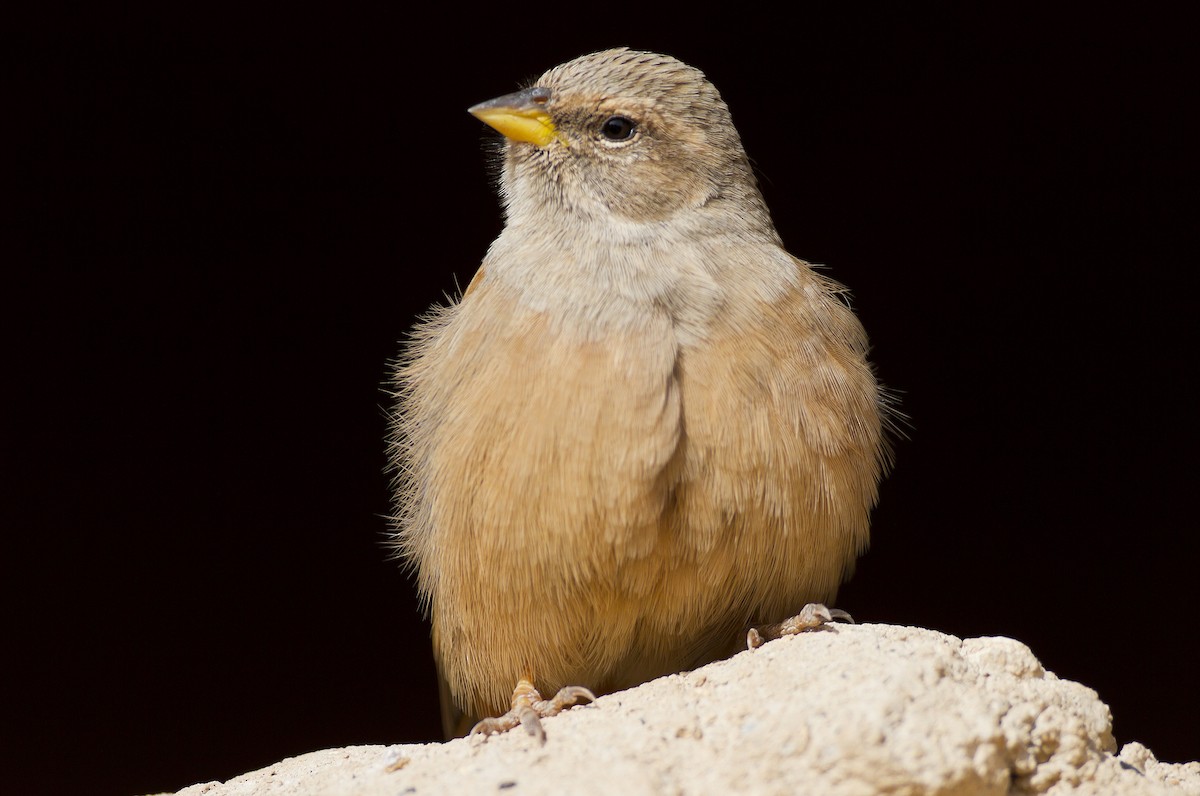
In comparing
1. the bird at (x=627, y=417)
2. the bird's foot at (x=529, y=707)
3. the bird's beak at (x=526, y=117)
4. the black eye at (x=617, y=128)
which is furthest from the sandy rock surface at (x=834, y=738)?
the bird's beak at (x=526, y=117)

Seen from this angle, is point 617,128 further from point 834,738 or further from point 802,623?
point 834,738

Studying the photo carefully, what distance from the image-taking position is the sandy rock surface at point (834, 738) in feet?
10.5

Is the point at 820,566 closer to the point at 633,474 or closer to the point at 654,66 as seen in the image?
the point at 633,474

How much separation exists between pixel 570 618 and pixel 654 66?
6.76ft

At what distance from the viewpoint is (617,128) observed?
15.3 feet

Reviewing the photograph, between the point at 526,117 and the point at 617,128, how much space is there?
0.34m

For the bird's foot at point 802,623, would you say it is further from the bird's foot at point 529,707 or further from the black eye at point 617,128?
the black eye at point 617,128

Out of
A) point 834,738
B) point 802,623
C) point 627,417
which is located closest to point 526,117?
point 627,417

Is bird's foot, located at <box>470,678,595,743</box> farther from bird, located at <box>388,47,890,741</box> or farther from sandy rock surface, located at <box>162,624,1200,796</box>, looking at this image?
sandy rock surface, located at <box>162,624,1200,796</box>

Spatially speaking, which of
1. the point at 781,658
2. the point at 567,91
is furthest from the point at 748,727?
the point at 567,91

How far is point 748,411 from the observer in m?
4.23

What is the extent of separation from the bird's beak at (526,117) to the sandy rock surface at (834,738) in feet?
6.61

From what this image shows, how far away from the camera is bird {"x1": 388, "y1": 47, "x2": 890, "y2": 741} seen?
4.20 metres

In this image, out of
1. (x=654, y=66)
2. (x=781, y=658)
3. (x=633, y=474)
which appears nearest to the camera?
(x=781, y=658)
